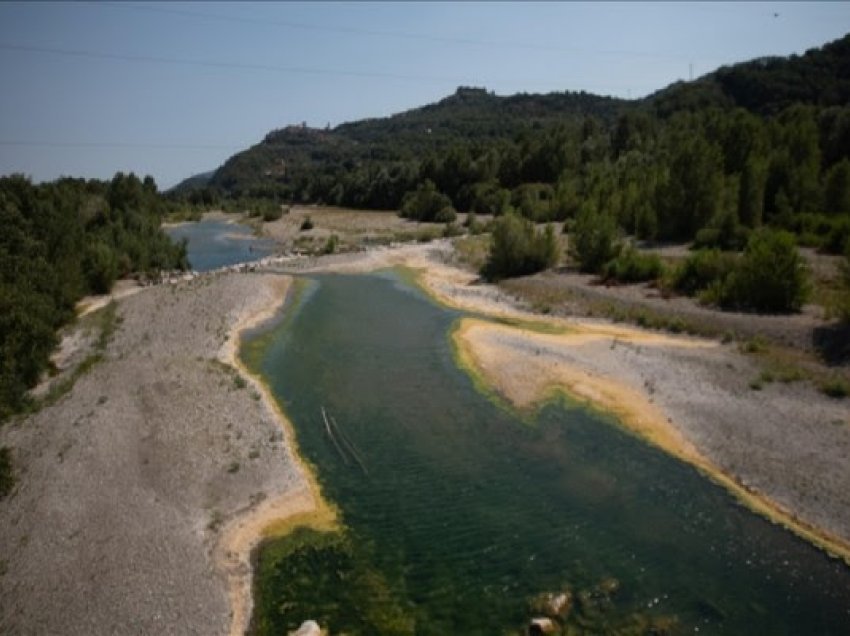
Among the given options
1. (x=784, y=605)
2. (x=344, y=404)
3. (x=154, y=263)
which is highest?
(x=154, y=263)

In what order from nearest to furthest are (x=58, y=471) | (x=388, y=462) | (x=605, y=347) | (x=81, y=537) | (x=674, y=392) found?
(x=81, y=537) → (x=58, y=471) → (x=388, y=462) → (x=674, y=392) → (x=605, y=347)

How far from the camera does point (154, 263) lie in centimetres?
5975

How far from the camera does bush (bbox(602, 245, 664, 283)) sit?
144 feet

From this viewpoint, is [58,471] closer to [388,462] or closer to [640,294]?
[388,462]

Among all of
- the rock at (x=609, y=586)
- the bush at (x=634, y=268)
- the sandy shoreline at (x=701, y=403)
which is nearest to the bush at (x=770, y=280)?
the sandy shoreline at (x=701, y=403)

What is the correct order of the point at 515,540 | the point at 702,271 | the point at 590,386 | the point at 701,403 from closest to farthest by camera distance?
the point at 515,540, the point at 701,403, the point at 590,386, the point at 702,271

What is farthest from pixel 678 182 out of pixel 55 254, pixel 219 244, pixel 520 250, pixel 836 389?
pixel 219 244

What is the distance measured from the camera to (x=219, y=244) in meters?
89.6

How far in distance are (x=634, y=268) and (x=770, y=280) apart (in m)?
11.0

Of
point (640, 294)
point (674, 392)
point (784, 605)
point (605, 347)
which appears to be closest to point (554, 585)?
point (784, 605)

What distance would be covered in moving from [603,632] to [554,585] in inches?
67.9

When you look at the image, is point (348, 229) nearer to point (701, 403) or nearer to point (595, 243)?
point (595, 243)

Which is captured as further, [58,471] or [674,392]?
[674,392]

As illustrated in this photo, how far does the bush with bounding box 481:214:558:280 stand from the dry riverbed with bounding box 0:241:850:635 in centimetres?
1540
